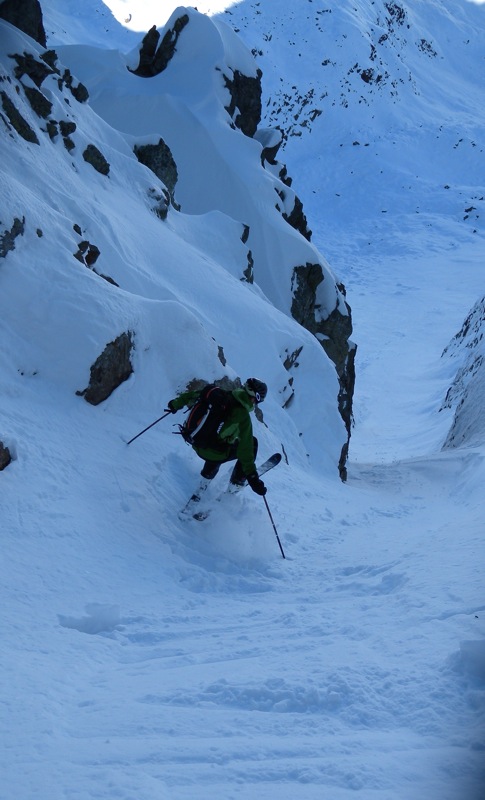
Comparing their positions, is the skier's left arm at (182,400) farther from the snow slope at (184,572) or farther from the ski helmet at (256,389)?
the snow slope at (184,572)

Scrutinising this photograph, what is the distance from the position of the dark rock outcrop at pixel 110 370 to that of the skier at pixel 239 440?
54.9 inches

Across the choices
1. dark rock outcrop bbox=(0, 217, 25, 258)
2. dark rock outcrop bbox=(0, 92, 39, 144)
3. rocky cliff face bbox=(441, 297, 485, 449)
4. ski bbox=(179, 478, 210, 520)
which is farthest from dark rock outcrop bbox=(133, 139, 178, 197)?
ski bbox=(179, 478, 210, 520)

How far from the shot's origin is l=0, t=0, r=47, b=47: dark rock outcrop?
668 inches

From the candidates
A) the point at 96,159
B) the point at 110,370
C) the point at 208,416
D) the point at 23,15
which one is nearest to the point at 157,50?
the point at 23,15

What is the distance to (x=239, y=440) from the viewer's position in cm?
795

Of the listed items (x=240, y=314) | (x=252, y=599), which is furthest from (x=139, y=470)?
(x=240, y=314)

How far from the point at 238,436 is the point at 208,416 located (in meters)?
0.40

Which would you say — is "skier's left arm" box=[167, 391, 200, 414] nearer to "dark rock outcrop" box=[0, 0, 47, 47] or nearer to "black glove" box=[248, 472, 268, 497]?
"black glove" box=[248, 472, 268, 497]

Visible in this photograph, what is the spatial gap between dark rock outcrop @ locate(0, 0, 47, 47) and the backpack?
531 inches

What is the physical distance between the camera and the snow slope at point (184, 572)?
151 inches

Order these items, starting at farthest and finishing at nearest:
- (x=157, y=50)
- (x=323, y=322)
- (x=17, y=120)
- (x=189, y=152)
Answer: (x=157, y=50), (x=189, y=152), (x=323, y=322), (x=17, y=120)

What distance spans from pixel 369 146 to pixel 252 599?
57789 mm

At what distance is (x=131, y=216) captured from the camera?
1502cm

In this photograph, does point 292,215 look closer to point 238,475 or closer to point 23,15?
point 23,15
